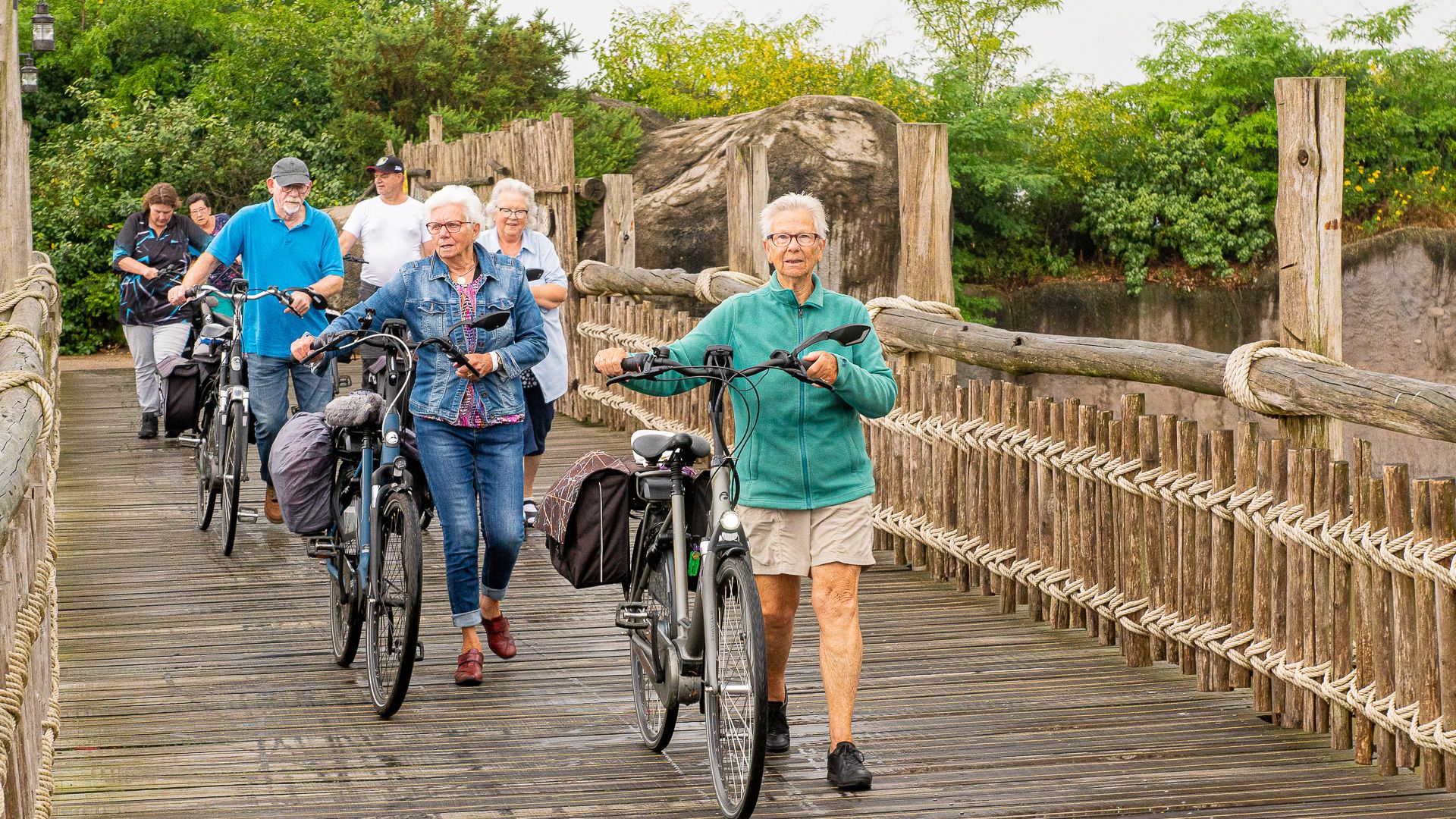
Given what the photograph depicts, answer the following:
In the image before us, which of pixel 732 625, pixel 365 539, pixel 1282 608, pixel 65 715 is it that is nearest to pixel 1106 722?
pixel 1282 608

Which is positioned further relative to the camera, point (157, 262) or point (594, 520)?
point (157, 262)

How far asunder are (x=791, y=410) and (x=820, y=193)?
16074mm

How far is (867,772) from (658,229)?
16787 millimetres

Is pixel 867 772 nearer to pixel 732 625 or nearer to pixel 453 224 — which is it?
pixel 732 625

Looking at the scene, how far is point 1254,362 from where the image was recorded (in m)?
6.16

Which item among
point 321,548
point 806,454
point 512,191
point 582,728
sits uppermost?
point 512,191

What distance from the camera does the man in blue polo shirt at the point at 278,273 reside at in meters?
8.92

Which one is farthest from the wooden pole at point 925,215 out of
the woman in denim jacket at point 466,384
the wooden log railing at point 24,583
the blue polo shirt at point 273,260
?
the wooden log railing at point 24,583

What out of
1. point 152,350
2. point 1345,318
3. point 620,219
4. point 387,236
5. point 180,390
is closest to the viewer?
point 180,390

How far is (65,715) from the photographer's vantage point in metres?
6.17

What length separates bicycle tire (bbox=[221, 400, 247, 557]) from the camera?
903 cm

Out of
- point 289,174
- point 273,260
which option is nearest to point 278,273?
point 273,260

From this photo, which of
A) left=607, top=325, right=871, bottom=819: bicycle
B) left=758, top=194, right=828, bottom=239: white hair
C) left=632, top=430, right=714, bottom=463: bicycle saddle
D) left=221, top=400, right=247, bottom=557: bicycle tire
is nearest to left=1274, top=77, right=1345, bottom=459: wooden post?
left=758, top=194, right=828, bottom=239: white hair

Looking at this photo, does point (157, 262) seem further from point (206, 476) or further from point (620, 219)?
point (620, 219)
